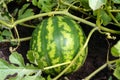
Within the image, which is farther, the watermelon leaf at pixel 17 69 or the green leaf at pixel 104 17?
the green leaf at pixel 104 17

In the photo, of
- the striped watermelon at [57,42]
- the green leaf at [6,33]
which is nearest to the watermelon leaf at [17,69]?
the striped watermelon at [57,42]

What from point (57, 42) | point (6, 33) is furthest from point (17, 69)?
point (6, 33)

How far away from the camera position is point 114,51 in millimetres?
1673

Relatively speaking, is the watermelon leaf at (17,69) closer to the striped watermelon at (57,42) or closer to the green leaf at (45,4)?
the striped watermelon at (57,42)

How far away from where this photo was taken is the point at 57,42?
2199mm

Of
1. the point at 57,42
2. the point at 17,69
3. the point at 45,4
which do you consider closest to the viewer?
the point at 17,69

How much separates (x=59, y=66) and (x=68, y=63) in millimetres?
67

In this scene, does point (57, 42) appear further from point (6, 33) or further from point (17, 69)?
point (6, 33)

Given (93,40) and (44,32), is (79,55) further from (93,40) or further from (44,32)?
(93,40)

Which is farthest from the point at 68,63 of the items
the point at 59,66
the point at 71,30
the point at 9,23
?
the point at 9,23

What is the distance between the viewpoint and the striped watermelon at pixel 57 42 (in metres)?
2.20

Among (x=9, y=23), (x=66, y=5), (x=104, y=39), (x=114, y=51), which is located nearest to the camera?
(x=114, y=51)

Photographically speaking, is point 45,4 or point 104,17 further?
point 45,4

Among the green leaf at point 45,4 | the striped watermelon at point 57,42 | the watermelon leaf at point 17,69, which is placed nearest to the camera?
the watermelon leaf at point 17,69
